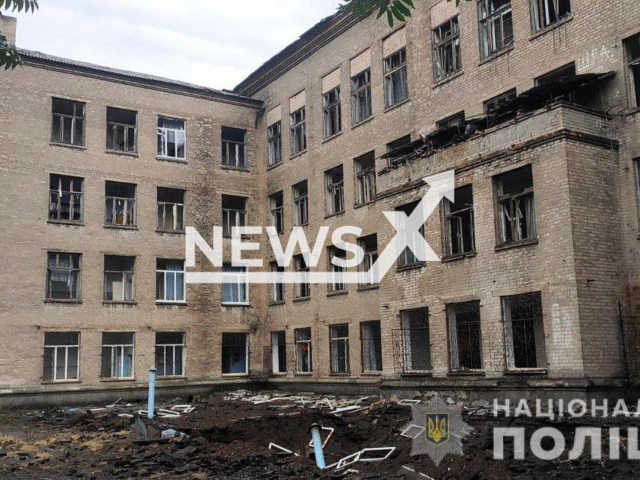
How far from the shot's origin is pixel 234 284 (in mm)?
28281

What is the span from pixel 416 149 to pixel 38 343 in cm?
1443

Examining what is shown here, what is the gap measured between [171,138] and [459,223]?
1417 cm

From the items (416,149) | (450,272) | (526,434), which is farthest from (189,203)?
(526,434)

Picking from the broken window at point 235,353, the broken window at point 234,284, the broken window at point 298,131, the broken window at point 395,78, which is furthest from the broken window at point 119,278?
the broken window at point 395,78

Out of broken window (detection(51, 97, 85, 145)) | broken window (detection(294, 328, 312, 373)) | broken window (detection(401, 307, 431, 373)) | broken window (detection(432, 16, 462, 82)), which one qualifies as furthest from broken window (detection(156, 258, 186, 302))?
broken window (detection(432, 16, 462, 82))

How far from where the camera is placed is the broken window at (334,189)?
997 inches

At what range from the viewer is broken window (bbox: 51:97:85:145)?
25.6 metres

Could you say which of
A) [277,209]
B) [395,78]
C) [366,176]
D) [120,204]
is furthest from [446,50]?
[120,204]

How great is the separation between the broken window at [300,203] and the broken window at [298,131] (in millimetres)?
1377

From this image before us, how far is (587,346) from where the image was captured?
1441cm

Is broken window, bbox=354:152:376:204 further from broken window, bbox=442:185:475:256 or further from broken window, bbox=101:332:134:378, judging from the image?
broken window, bbox=101:332:134:378

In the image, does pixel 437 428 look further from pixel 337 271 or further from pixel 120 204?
pixel 120 204

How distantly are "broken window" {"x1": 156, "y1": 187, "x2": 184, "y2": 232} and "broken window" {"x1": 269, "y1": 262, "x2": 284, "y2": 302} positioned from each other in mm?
4082

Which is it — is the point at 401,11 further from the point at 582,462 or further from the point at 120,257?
the point at 120,257
